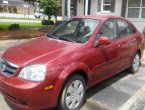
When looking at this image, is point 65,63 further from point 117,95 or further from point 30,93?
point 117,95

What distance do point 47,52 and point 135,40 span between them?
3.00m

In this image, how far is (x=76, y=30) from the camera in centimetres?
496

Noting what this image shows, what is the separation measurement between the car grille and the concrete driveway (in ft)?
2.38

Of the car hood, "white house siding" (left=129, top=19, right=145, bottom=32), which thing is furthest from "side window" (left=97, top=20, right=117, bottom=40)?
"white house siding" (left=129, top=19, right=145, bottom=32)

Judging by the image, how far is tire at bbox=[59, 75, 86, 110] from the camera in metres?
3.83

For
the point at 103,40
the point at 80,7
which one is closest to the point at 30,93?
the point at 103,40

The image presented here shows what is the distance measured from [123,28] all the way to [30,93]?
10.7 ft

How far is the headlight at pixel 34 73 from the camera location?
3.52 metres

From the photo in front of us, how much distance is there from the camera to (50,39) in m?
4.90

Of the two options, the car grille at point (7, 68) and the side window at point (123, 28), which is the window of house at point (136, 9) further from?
the car grille at point (7, 68)

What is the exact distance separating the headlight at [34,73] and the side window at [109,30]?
1683 mm

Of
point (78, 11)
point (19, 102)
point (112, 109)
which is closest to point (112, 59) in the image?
point (112, 109)

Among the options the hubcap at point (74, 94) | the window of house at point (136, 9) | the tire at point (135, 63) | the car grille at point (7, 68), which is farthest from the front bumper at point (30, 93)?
the window of house at point (136, 9)

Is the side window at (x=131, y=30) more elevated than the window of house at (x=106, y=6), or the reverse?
the window of house at (x=106, y=6)
